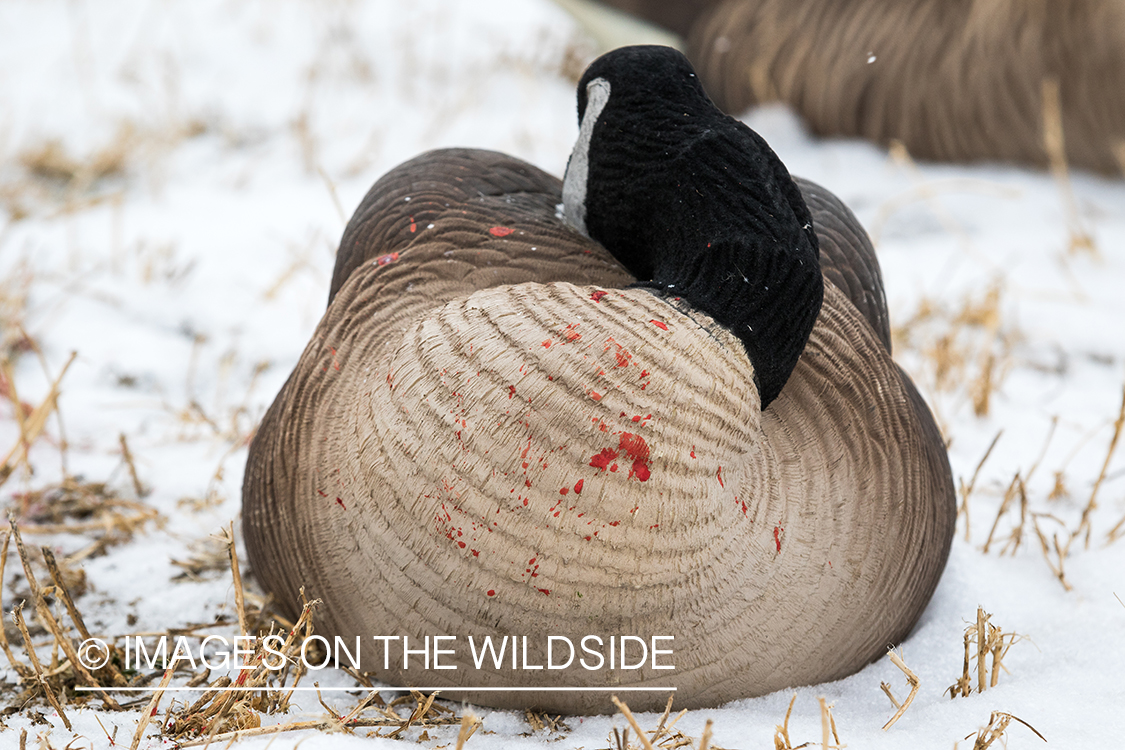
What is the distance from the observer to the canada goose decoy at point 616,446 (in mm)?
1188

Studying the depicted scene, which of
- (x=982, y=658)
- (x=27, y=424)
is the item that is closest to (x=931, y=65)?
(x=982, y=658)

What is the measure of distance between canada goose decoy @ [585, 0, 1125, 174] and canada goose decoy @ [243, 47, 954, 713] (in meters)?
2.21

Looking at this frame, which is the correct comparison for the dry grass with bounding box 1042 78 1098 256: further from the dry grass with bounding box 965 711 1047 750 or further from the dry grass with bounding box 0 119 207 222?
the dry grass with bounding box 0 119 207 222

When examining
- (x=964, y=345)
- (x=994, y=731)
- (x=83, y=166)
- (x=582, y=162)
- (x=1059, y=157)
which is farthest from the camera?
(x=83, y=166)

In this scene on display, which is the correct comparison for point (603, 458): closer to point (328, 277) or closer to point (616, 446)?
point (616, 446)

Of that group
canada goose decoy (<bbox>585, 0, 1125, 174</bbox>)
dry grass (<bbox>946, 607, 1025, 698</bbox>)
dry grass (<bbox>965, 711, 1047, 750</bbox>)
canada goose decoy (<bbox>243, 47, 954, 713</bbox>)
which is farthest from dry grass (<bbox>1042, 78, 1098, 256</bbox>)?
dry grass (<bbox>965, 711, 1047, 750</bbox>)

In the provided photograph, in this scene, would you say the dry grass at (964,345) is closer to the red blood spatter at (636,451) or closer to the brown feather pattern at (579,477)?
the brown feather pattern at (579,477)

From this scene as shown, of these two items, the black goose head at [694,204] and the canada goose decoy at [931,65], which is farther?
the canada goose decoy at [931,65]

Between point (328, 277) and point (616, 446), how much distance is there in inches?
78.4

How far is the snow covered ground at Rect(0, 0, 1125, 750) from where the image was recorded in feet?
4.73

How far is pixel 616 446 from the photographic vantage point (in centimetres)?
117

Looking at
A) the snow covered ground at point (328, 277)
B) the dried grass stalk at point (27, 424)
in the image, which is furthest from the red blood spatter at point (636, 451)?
the dried grass stalk at point (27, 424)

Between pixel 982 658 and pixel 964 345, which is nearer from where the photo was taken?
pixel 982 658
